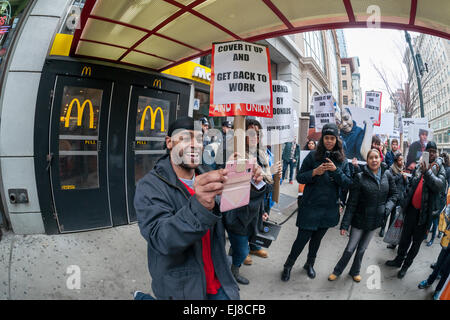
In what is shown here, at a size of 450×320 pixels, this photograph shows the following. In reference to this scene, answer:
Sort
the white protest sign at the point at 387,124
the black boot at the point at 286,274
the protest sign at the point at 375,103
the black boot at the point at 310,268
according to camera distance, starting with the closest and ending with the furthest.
→ the black boot at the point at 286,274 < the black boot at the point at 310,268 < the protest sign at the point at 375,103 < the white protest sign at the point at 387,124

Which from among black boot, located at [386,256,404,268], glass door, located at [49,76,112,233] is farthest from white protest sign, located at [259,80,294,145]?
glass door, located at [49,76,112,233]

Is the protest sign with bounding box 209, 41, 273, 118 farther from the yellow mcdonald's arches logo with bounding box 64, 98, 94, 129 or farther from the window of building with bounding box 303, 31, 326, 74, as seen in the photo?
the window of building with bounding box 303, 31, 326, 74

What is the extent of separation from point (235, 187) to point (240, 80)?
1246 millimetres

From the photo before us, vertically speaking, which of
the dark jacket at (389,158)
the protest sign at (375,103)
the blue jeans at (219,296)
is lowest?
the blue jeans at (219,296)

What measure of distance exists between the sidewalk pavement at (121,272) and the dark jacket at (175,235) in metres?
1.91

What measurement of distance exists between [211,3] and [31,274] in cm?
451

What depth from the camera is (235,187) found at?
4.64 feet

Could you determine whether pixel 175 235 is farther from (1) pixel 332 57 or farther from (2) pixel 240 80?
(1) pixel 332 57

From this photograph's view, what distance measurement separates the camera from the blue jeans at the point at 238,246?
3.20 metres

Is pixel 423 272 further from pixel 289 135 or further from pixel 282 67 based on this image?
pixel 282 67

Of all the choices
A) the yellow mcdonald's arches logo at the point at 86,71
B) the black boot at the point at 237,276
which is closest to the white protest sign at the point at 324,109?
the black boot at the point at 237,276

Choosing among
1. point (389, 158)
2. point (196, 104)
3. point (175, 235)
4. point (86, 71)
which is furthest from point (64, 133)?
point (389, 158)

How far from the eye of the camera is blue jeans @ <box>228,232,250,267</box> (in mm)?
3201

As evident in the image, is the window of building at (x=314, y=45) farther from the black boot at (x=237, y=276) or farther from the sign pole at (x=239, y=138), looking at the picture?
the sign pole at (x=239, y=138)
